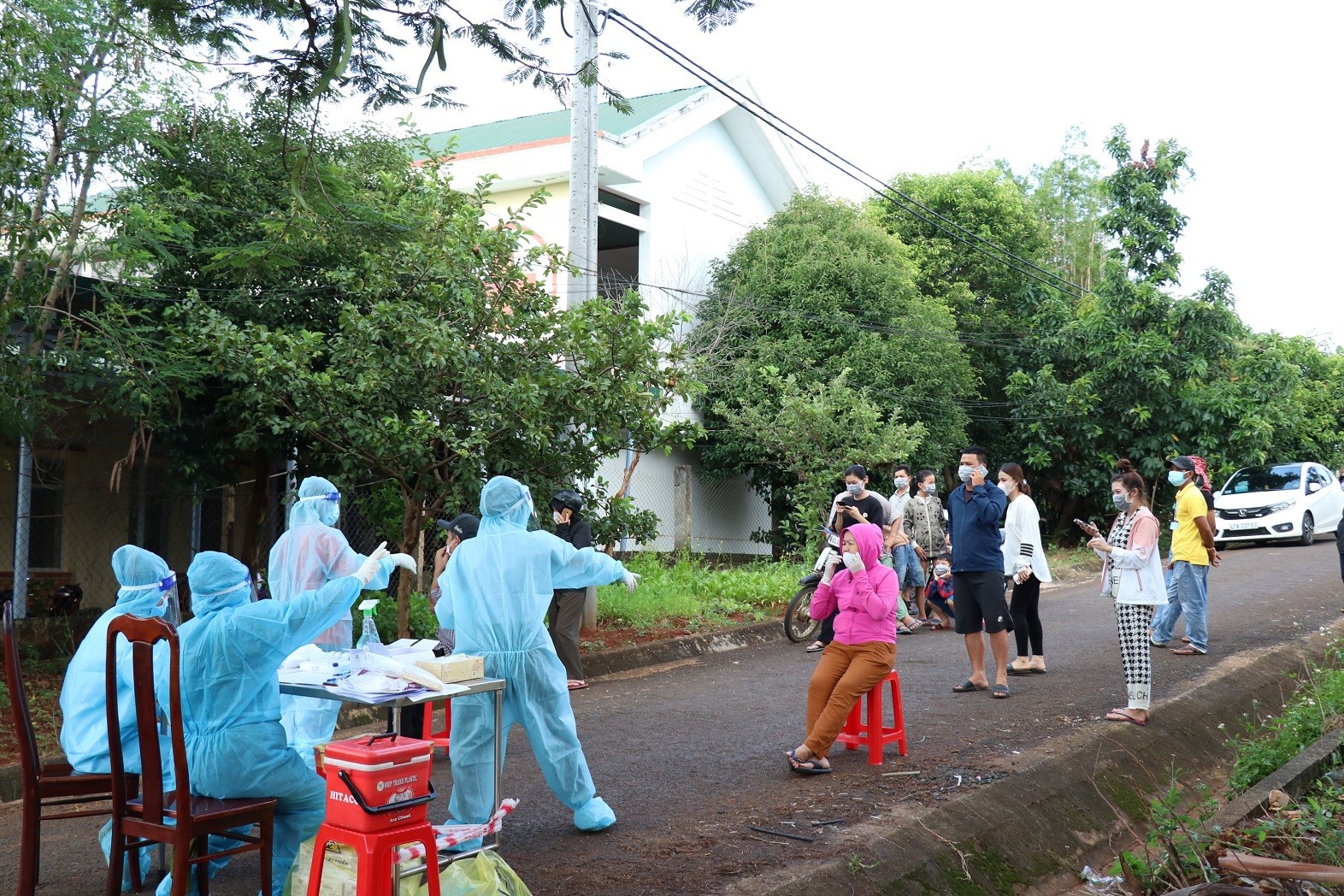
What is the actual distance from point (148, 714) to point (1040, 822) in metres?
4.52

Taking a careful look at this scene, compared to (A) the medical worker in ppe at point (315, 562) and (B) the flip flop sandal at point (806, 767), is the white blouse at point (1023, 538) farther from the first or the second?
(A) the medical worker in ppe at point (315, 562)

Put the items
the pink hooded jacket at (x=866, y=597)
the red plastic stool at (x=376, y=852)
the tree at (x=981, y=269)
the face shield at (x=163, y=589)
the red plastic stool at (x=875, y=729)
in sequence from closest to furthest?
the red plastic stool at (x=376, y=852), the face shield at (x=163, y=589), the pink hooded jacket at (x=866, y=597), the red plastic stool at (x=875, y=729), the tree at (x=981, y=269)

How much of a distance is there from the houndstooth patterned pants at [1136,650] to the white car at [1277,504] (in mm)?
15555

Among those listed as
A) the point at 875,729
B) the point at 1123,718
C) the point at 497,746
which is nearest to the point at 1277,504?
the point at 1123,718

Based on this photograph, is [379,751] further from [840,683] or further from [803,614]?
[803,614]

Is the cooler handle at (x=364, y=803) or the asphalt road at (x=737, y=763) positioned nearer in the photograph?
the cooler handle at (x=364, y=803)

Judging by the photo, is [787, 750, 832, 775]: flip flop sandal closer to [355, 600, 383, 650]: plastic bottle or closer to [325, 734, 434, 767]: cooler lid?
[355, 600, 383, 650]: plastic bottle

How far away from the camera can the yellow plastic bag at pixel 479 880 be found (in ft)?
13.8

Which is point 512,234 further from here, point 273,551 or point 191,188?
point 273,551

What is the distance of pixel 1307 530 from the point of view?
21484 mm

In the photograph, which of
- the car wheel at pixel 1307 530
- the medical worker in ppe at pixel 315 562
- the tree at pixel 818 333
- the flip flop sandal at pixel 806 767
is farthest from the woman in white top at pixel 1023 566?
the car wheel at pixel 1307 530

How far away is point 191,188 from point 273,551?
5.60m

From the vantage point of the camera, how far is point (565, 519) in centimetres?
948

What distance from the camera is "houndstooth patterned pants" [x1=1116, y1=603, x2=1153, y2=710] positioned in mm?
7703
